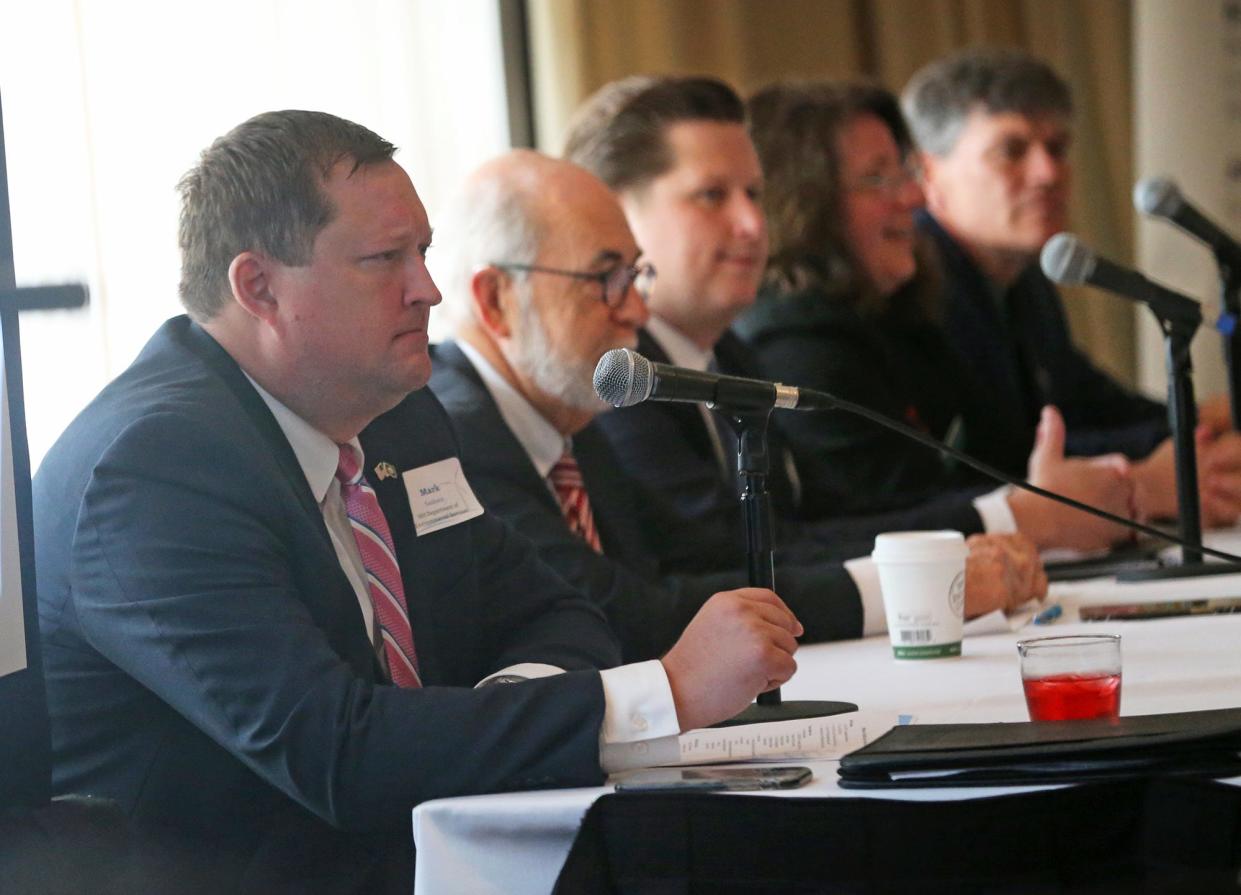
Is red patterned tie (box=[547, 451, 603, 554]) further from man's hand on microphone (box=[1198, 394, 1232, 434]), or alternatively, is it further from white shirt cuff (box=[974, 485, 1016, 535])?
man's hand on microphone (box=[1198, 394, 1232, 434])

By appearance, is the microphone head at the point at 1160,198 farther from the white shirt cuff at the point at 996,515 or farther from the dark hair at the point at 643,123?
the dark hair at the point at 643,123

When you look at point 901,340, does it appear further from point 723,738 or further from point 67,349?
point 723,738

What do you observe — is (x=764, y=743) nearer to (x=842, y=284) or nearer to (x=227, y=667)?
(x=227, y=667)

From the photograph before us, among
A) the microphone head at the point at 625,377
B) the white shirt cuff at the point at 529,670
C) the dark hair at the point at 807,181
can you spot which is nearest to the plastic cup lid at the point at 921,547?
the white shirt cuff at the point at 529,670

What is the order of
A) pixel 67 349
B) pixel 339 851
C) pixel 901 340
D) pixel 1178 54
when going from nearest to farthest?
pixel 339 851 < pixel 67 349 < pixel 901 340 < pixel 1178 54

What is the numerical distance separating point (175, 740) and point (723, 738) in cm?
53

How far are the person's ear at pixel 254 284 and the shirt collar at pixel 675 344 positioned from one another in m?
1.35

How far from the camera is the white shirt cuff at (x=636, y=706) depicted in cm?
145

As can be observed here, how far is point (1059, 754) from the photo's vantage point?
1.24m

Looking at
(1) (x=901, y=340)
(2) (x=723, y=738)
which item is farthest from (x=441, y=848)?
(1) (x=901, y=340)

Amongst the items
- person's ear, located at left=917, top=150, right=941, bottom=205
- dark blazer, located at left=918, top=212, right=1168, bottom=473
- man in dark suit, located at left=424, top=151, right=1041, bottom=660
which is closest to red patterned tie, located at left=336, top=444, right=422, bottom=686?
man in dark suit, located at left=424, top=151, right=1041, bottom=660

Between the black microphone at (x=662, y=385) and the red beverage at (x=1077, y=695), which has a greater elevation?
the black microphone at (x=662, y=385)

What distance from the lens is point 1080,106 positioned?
238 inches

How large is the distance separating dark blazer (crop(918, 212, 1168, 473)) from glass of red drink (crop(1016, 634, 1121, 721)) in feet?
8.68
